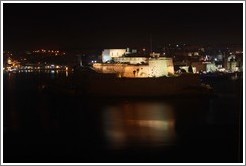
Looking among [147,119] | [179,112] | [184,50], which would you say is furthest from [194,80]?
[184,50]

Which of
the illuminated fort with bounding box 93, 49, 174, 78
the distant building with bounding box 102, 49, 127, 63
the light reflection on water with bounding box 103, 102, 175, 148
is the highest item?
the distant building with bounding box 102, 49, 127, 63

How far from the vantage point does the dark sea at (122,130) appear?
370 centimetres

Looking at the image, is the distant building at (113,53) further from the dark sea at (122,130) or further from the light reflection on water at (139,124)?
the light reflection on water at (139,124)

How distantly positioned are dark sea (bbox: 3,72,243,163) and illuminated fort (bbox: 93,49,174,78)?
43.6 inches

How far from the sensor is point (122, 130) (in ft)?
16.2

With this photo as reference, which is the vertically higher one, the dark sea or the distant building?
the distant building

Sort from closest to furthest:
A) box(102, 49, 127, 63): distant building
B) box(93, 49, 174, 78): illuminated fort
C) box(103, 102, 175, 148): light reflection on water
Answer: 1. box(103, 102, 175, 148): light reflection on water
2. box(93, 49, 174, 78): illuminated fort
3. box(102, 49, 127, 63): distant building

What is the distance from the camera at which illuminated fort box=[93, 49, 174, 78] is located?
8.64 metres

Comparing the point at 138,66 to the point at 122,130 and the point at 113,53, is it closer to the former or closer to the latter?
the point at 113,53

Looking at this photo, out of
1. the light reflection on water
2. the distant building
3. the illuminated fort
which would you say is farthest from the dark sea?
the distant building

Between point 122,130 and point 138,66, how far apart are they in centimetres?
391

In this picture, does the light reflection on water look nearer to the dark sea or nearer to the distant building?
the dark sea

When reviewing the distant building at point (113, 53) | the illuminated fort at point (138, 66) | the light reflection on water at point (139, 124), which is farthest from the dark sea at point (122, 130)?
the distant building at point (113, 53)

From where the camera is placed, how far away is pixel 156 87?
7816 millimetres
